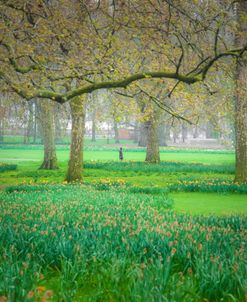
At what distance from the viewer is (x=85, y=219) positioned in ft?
26.8

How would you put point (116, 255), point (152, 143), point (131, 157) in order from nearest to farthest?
point (116, 255), point (152, 143), point (131, 157)

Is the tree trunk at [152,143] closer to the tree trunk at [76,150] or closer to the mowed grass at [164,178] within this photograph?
the mowed grass at [164,178]

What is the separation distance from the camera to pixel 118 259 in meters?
5.40

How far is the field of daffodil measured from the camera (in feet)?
14.7

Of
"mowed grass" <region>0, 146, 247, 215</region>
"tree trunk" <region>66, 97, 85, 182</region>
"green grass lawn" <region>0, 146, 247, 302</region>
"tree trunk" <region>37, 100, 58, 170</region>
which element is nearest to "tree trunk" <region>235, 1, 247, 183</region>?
"mowed grass" <region>0, 146, 247, 215</region>

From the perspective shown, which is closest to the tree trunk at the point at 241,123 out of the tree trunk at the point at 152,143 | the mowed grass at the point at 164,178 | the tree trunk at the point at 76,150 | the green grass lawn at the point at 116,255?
the mowed grass at the point at 164,178

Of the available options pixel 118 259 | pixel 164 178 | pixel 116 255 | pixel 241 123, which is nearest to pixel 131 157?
pixel 164 178

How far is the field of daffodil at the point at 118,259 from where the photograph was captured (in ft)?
14.7

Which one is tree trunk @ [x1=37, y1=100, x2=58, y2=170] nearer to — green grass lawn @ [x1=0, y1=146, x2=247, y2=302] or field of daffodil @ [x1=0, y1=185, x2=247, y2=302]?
green grass lawn @ [x1=0, y1=146, x2=247, y2=302]

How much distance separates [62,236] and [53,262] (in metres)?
0.52

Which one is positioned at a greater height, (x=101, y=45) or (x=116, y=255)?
(x=101, y=45)

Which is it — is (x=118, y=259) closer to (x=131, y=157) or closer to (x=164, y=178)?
(x=164, y=178)

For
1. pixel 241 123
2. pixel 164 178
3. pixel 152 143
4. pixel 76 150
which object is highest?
pixel 241 123

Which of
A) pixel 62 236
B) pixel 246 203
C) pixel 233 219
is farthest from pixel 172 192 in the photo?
pixel 62 236
